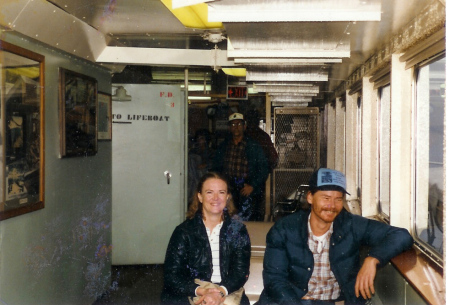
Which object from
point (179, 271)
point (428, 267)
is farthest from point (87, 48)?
point (428, 267)

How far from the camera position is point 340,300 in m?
2.16

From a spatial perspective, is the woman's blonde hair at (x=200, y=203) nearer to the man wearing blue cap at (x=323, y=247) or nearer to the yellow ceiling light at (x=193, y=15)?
the man wearing blue cap at (x=323, y=247)

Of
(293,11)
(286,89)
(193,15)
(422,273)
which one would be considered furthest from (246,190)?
(293,11)

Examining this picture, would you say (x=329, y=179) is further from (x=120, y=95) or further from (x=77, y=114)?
(x=120, y=95)

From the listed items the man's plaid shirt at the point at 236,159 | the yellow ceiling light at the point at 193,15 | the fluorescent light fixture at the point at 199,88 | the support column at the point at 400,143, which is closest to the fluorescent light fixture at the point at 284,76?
the yellow ceiling light at the point at 193,15

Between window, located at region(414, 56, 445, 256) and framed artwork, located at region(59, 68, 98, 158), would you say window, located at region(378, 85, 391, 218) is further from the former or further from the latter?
framed artwork, located at region(59, 68, 98, 158)

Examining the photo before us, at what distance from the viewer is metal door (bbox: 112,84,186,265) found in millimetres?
4438

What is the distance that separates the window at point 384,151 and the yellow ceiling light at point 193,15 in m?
1.39

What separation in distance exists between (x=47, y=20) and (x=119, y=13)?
409 mm

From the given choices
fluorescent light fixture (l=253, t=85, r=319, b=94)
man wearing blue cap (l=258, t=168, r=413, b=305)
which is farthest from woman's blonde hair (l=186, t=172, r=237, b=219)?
fluorescent light fixture (l=253, t=85, r=319, b=94)

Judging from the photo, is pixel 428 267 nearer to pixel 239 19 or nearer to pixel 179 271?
pixel 179 271

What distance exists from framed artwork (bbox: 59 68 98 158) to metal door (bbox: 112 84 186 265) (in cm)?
101

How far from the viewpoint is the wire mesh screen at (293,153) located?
595 cm

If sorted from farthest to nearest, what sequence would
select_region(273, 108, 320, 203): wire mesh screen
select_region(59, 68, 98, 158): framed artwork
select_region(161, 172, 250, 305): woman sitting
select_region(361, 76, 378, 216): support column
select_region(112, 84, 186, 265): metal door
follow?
1. select_region(273, 108, 320, 203): wire mesh screen
2. select_region(112, 84, 186, 265): metal door
3. select_region(361, 76, 378, 216): support column
4. select_region(59, 68, 98, 158): framed artwork
5. select_region(161, 172, 250, 305): woman sitting
